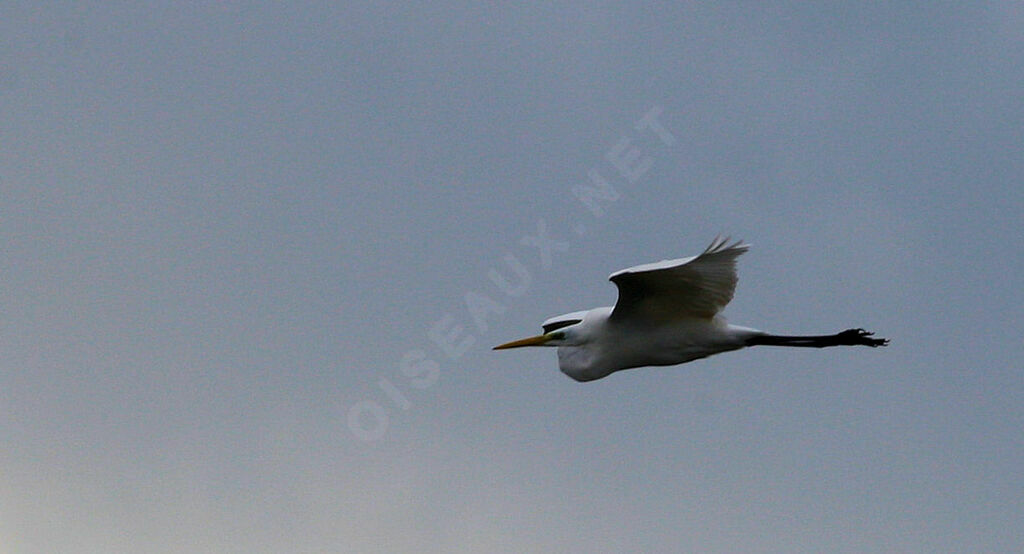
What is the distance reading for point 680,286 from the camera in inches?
526

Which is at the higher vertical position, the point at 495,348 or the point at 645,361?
the point at 495,348

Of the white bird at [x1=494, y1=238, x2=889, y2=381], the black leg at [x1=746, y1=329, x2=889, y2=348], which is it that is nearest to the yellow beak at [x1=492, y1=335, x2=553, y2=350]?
the white bird at [x1=494, y1=238, x2=889, y2=381]

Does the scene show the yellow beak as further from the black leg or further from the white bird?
the black leg

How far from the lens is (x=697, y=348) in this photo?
14.1 metres

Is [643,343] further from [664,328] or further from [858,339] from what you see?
[858,339]

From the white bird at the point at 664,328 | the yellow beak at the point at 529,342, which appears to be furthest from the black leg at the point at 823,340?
the yellow beak at the point at 529,342

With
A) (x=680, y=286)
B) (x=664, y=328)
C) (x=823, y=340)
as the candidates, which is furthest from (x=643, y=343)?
(x=823, y=340)

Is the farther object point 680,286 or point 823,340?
point 823,340

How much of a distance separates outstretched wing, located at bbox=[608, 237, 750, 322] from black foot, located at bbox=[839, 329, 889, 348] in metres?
1.79

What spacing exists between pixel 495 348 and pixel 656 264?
4.00 metres

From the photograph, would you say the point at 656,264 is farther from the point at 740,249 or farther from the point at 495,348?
the point at 495,348

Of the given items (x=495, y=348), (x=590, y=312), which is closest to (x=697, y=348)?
(x=590, y=312)

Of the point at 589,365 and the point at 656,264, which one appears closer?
the point at 656,264

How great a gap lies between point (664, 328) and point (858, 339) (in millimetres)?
2432
